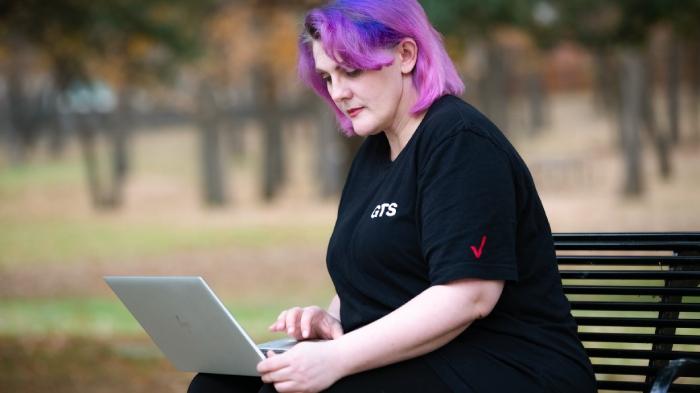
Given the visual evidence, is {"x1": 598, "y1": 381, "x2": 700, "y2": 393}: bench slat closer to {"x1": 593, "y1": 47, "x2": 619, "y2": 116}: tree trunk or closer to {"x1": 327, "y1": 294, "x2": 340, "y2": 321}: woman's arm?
{"x1": 327, "y1": 294, "x2": 340, "y2": 321}: woman's arm

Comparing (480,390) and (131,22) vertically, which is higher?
(131,22)

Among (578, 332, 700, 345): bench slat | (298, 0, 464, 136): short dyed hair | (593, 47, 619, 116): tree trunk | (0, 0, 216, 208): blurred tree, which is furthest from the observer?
(593, 47, 619, 116): tree trunk

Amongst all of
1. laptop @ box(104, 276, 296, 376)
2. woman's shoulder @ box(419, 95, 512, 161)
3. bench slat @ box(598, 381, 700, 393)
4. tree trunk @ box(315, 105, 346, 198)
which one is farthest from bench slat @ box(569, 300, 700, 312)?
tree trunk @ box(315, 105, 346, 198)

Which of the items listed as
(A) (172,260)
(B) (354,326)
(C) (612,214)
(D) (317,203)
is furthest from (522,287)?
(D) (317,203)

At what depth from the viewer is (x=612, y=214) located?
1017 inches

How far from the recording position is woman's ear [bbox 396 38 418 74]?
3057 mm

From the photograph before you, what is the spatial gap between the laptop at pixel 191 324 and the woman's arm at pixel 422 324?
0.23 metres

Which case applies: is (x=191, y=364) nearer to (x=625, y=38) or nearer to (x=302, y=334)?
(x=302, y=334)

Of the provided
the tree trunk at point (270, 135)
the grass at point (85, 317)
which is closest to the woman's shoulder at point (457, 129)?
the grass at point (85, 317)

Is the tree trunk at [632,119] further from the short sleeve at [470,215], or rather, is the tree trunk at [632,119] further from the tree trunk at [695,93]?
the short sleeve at [470,215]

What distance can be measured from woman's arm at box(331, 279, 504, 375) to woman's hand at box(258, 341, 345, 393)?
1.0 inches

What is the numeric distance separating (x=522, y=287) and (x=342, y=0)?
2.67 ft

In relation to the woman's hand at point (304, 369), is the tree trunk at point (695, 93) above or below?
below

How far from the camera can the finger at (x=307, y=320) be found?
129 inches
